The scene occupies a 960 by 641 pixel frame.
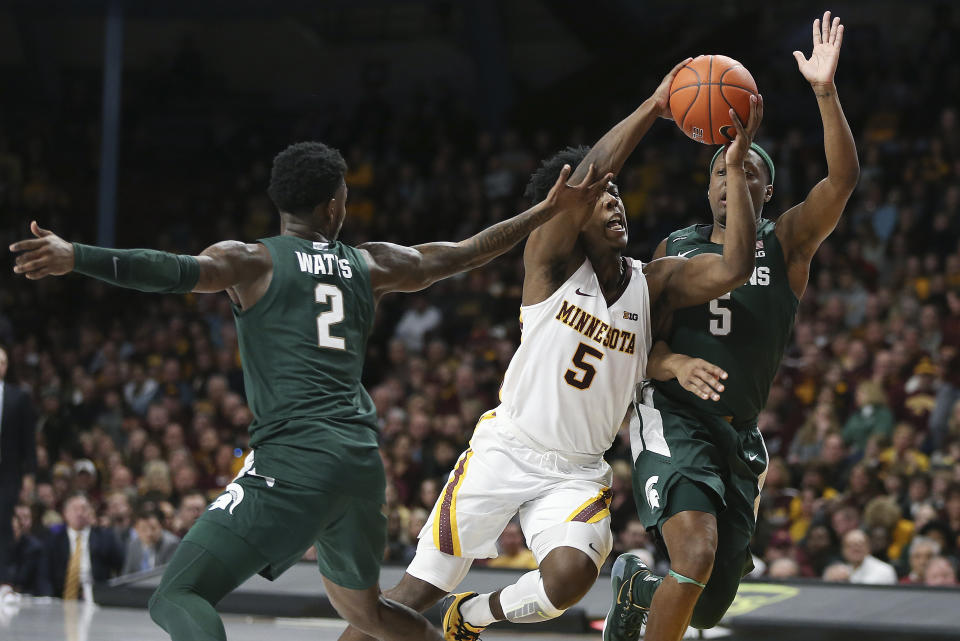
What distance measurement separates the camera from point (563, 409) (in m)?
5.47

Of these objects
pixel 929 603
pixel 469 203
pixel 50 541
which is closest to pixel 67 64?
pixel 469 203

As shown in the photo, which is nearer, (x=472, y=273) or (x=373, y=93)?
(x=472, y=273)

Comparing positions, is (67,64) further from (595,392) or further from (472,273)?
(595,392)

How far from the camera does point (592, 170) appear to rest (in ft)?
17.5

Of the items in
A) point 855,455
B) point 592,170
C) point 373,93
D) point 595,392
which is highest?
point 373,93

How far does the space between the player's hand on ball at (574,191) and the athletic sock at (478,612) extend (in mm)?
1714

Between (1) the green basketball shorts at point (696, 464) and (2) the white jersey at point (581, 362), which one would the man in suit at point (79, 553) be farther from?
(1) the green basketball shorts at point (696, 464)

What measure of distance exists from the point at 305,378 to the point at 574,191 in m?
1.40

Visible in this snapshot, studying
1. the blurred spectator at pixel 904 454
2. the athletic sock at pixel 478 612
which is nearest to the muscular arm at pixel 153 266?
the athletic sock at pixel 478 612

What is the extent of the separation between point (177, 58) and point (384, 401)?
10.5 metres

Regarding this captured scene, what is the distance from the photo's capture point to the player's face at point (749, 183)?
5559 mm

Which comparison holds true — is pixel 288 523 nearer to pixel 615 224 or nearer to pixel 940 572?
pixel 615 224

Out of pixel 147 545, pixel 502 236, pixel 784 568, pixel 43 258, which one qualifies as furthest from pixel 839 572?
pixel 43 258

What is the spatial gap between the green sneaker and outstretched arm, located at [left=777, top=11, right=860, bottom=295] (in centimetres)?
139
